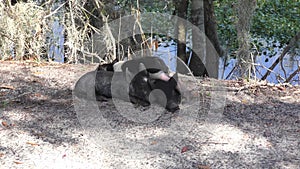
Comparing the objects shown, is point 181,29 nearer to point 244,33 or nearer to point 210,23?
point 210,23

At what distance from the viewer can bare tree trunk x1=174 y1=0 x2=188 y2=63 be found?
5.61 m

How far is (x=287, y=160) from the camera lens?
2486mm

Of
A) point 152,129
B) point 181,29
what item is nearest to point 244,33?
point 181,29

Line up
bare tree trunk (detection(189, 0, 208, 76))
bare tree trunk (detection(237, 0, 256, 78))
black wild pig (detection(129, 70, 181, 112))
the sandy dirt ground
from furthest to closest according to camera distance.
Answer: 1. bare tree trunk (detection(189, 0, 208, 76))
2. bare tree trunk (detection(237, 0, 256, 78))
3. black wild pig (detection(129, 70, 181, 112))
4. the sandy dirt ground

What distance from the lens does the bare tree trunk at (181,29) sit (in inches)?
221

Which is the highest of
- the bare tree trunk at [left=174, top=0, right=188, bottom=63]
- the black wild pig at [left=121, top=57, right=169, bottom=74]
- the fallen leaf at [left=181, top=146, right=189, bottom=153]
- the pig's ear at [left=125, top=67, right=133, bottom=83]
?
the bare tree trunk at [left=174, top=0, right=188, bottom=63]

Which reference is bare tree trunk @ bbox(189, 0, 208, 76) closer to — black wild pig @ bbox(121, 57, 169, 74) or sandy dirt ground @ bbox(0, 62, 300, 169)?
sandy dirt ground @ bbox(0, 62, 300, 169)

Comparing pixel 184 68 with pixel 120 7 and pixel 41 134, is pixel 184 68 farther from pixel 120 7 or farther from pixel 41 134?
pixel 41 134

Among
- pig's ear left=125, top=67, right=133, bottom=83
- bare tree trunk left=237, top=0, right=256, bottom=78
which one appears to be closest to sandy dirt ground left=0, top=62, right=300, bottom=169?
pig's ear left=125, top=67, right=133, bottom=83

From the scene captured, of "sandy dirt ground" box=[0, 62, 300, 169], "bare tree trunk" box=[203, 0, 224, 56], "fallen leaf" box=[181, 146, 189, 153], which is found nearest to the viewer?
"sandy dirt ground" box=[0, 62, 300, 169]

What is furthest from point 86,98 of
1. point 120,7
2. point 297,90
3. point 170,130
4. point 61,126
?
point 120,7

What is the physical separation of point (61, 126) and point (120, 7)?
2.87 metres

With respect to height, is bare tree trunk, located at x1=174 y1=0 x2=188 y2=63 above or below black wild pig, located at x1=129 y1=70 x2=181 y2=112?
above

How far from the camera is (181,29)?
562 centimetres
